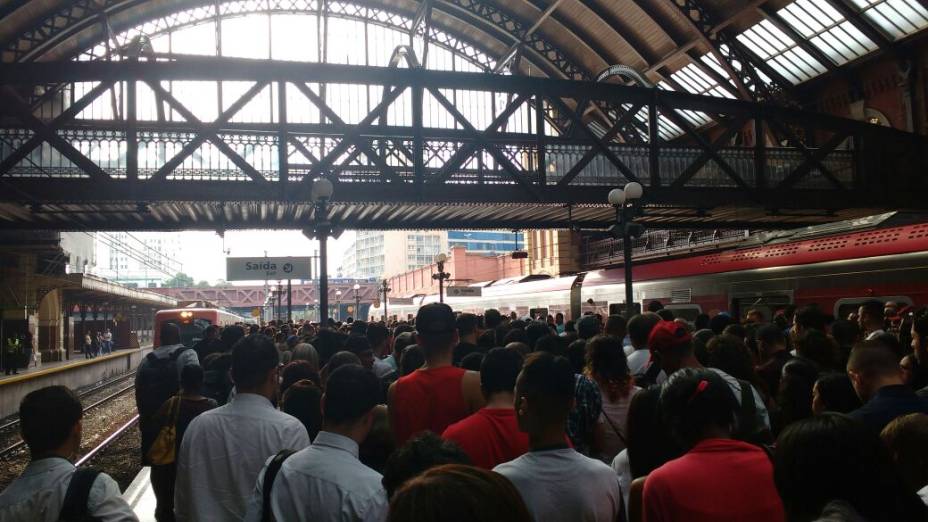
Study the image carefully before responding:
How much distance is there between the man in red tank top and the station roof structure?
25.2 ft

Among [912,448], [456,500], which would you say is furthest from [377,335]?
[456,500]

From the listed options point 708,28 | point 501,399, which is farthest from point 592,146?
point 708,28

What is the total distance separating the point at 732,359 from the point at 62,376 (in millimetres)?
23198

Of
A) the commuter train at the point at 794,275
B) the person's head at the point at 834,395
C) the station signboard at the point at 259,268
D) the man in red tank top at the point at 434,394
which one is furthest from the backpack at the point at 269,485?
the commuter train at the point at 794,275

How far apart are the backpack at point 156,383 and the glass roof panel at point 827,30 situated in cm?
2250

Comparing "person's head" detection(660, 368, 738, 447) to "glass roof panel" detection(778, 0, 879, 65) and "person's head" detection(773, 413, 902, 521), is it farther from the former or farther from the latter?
"glass roof panel" detection(778, 0, 879, 65)

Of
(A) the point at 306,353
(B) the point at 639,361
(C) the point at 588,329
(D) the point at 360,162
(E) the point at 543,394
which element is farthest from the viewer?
(D) the point at 360,162

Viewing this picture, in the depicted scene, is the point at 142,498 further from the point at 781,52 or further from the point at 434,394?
the point at 781,52

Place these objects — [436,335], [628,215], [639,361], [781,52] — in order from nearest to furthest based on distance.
A: [436,335] → [639,361] → [628,215] → [781,52]

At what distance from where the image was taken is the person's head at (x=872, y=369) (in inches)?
149

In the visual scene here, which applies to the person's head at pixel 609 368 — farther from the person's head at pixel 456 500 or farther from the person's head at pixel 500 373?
the person's head at pixel 456 500

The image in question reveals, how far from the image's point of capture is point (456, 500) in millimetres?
1342

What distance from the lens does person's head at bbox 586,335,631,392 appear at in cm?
444

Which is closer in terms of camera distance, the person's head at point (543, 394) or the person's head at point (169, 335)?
the person's head at point (543, 394)
